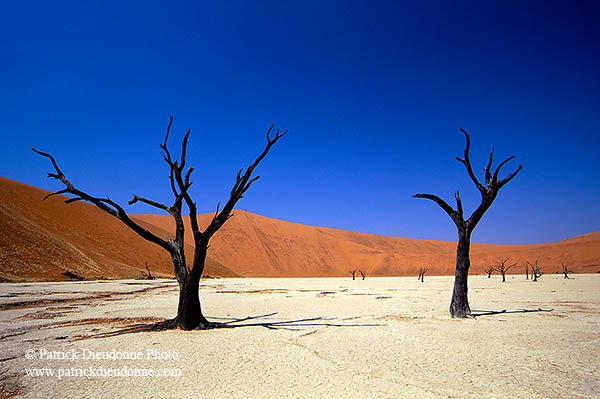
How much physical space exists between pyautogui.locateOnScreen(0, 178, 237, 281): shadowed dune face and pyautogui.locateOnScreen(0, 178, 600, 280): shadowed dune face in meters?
0.07

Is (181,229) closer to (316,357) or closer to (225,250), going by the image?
(316,357)

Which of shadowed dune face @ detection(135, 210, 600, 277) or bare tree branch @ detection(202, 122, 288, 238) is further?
shadowed dune face @ detection(135, 210, 600, 277)

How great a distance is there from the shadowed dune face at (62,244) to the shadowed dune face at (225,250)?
68 millimetres

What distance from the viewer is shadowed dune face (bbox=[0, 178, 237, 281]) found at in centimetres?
2741

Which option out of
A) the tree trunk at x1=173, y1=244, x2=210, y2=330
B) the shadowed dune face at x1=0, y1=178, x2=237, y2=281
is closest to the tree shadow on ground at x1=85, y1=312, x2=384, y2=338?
the tree trunk at x1=173, y1=244, x2=210, y2=330

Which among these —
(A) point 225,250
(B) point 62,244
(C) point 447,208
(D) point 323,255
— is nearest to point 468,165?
(C) point 447,208

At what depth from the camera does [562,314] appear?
10.9 metres

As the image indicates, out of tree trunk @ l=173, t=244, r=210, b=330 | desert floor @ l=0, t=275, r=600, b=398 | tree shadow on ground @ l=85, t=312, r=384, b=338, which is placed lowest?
tree shadow on ground @ l=85, t=312, r=384, b=338

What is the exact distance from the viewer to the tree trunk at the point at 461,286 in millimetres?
10305

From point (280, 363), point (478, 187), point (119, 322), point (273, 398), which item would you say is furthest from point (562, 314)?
point (119, 322)

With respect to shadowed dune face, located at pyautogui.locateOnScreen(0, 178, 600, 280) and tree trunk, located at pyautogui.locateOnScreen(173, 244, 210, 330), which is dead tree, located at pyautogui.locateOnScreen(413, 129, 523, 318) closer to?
tree trunk, located at pyautogui.locateOnScreen(173, 244, 210, 330)

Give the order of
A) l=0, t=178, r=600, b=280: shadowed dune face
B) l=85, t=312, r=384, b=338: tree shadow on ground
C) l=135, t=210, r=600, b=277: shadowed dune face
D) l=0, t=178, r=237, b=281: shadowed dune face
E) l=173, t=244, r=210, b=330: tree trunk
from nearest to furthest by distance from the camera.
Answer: l=85, t=312, r=384, b=338: tree shadow on ground < l=173, t=244, r=210, b=330: tree trunk < l=0, t=178, r=237, b=281: shadowed dune face < l=0, t=178, r=600, b=280: shadowed dune face < l=135, t=210, r=600, b=277: shadowed dune face

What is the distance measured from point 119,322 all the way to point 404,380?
785 centimetres

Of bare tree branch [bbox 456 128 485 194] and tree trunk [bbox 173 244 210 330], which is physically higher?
bare tree branch [bbox 456 128 485 194]
